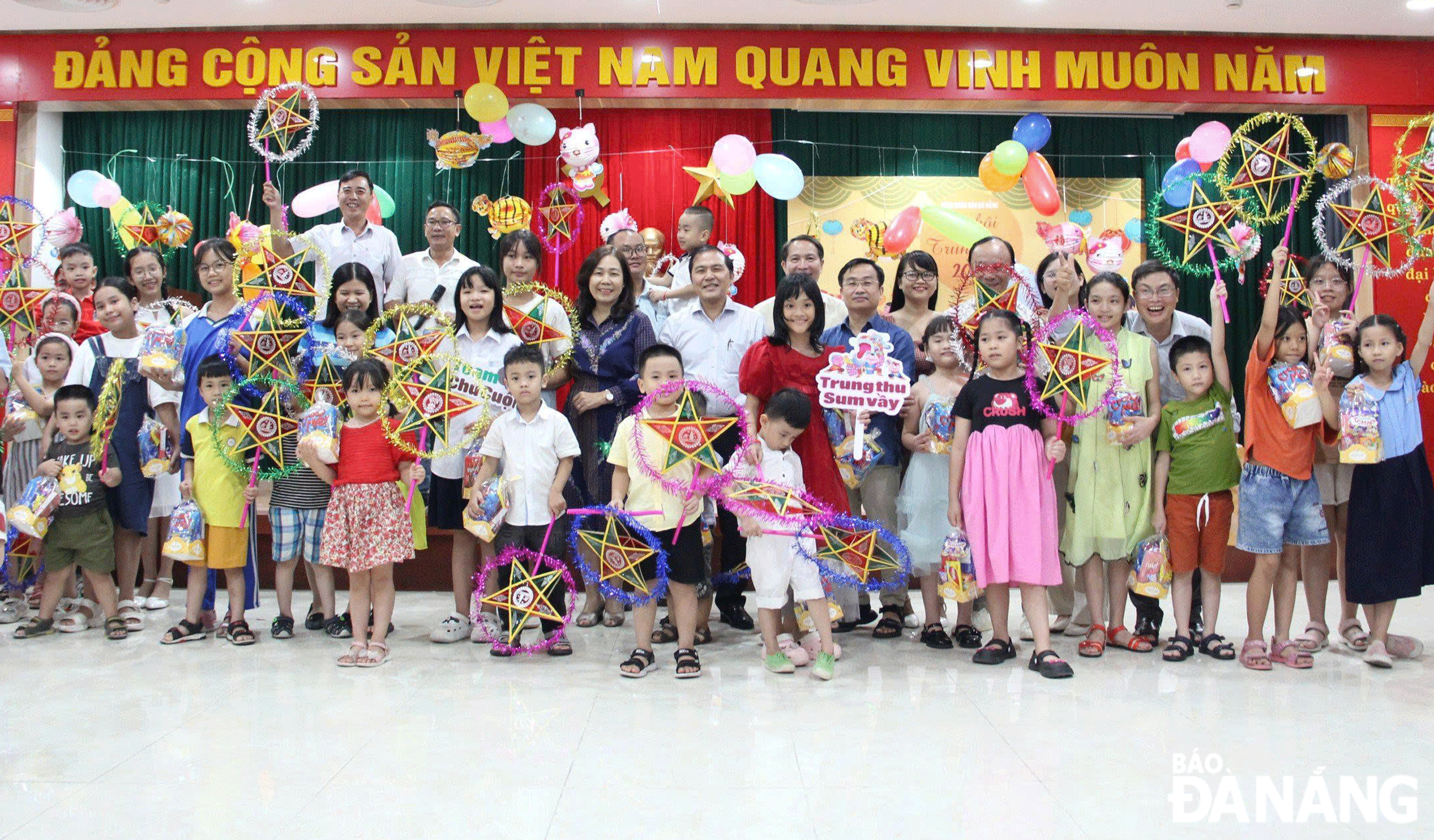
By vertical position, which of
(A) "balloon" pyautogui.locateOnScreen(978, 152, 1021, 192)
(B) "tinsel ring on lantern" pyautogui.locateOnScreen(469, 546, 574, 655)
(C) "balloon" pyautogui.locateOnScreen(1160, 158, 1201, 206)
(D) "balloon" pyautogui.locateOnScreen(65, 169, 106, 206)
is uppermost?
(A) "balloon" pyautogui.locateOnScreen(978, 152, 1021, 192)

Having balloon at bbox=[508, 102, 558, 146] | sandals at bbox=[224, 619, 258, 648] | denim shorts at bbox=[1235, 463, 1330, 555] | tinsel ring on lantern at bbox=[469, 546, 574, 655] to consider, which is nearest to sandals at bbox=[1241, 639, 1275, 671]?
denim shorts at bbox=[1235, 463, 1330, 555]

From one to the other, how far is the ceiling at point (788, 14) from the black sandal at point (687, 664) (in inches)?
179

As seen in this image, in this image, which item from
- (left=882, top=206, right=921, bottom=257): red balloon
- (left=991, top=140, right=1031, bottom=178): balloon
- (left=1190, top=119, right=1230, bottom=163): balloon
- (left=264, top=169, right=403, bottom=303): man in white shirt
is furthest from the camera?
(left=882, top=206, right=921, bottom=257): red balloon

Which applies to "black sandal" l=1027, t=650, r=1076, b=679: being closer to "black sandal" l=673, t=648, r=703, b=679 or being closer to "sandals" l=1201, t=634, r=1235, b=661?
"sandals" l=1201, t=634, r=1235, b=661

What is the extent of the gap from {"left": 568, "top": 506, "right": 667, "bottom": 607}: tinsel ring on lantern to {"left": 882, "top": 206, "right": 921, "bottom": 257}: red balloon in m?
3.88

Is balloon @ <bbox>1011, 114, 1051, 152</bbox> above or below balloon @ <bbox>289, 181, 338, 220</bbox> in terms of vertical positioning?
above

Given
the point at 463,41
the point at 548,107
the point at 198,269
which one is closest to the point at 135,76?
the point at 463,41

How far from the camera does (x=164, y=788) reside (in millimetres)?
2273

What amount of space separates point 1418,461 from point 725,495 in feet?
7.44

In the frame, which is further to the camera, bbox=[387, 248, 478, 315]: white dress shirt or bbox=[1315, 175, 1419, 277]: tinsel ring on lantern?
bbox=[387, 248, 478, 315]: white dress shirt

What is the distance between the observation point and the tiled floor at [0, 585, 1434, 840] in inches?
82.9

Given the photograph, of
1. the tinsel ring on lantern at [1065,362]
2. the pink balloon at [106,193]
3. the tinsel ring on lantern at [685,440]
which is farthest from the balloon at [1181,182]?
the pink balloon at [106,193]

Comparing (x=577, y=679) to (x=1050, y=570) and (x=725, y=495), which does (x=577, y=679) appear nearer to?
(x=725, y=495)

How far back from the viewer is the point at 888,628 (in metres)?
3.89
